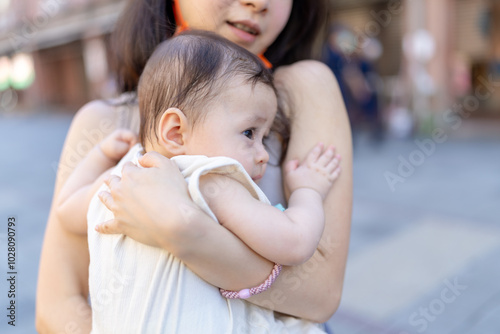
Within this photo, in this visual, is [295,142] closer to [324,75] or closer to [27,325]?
[324,75]

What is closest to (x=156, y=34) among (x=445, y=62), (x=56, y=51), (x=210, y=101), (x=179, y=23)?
(x=179, y=23)

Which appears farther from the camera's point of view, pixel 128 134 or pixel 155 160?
pixel 128 134

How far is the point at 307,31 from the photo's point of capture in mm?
1526

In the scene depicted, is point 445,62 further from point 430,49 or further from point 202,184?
point 202,184

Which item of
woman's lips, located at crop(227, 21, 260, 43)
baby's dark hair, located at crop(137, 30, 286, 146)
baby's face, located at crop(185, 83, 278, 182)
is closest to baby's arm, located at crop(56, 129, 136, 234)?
baby's dark hair, located at crop(137, 30, 286, 146)

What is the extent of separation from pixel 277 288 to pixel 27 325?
2.73 meters

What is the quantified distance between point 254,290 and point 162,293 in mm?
185

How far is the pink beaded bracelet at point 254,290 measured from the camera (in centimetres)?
97

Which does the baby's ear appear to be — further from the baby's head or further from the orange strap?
the orange strap

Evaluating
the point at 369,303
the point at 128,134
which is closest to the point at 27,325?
the point at 369,303

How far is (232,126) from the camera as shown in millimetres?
1018

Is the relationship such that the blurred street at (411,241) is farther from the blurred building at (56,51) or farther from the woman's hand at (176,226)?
the blurred building at (56,51)

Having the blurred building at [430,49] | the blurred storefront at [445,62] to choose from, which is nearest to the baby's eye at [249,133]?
the blurred building at [430,49]

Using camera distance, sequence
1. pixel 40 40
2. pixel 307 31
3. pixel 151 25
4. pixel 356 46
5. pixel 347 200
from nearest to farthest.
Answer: pixel 347 200 → pixel 151 25 → pixel 307 31 → pixel 356 46 → pixel 40 40
